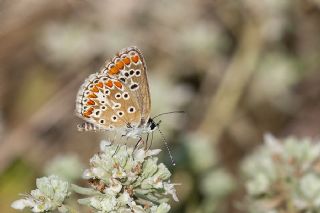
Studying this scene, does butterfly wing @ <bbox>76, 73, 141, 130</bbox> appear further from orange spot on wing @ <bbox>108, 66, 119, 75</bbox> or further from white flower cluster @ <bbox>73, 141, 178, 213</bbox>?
white flower cluster @ <bbox>73, 141, 178, 213</bbox>

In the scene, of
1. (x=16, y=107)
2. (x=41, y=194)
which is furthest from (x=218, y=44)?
(x=41, y=194)

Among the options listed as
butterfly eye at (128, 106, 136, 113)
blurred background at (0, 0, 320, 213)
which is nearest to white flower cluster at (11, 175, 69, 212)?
butterfly eye at (128, 106, 136, 113)

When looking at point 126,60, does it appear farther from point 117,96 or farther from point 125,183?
point 125,183

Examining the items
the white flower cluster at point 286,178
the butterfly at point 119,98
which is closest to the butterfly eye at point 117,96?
the butterfly at point 119,98

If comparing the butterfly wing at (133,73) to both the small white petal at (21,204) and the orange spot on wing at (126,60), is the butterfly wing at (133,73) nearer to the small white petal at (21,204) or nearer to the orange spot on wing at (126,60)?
the orange spot on wing at (126,60)

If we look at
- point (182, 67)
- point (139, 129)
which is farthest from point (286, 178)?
point (182, 67)

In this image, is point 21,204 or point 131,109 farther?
point 131,109

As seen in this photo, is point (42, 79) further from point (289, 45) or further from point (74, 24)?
point (289, 45)
